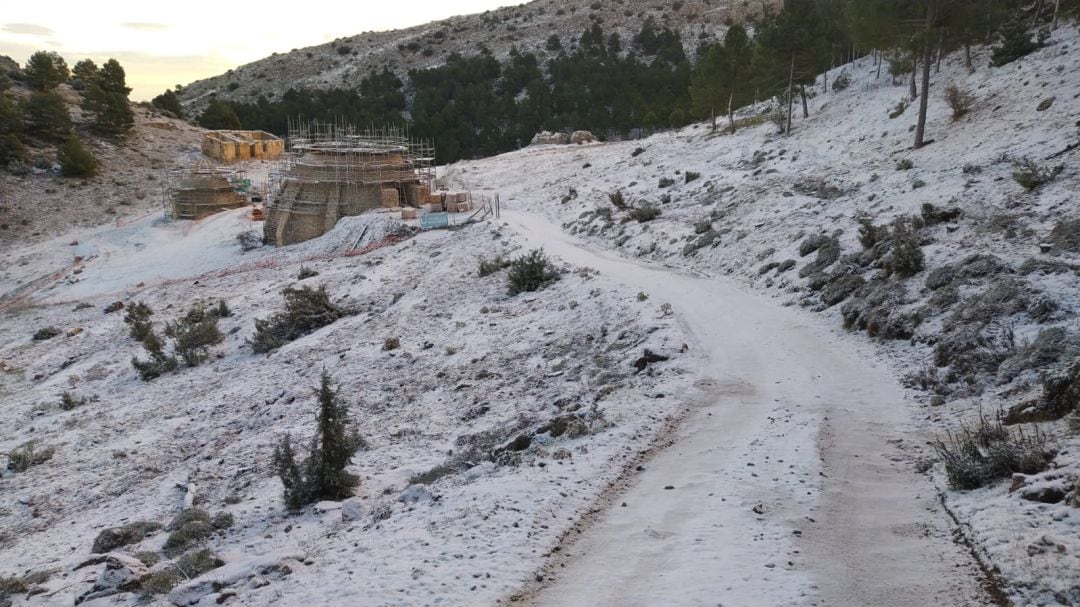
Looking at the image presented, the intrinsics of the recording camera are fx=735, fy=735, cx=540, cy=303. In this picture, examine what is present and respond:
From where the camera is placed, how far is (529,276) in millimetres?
22984

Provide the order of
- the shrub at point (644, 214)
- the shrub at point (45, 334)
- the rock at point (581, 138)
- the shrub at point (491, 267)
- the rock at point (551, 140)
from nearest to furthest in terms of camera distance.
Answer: the shrub at point (491, 267)
the shrub at point (45, 334)
the shrub at point (644, 214)
the rock at point (581, 138)
the rock at point (551, 140)

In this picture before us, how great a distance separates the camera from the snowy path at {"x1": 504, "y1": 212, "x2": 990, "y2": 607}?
6.86 meters

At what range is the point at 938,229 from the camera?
17.9 m

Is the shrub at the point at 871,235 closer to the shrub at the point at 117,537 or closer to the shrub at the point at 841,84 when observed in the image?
the shrub at the point at 117,537

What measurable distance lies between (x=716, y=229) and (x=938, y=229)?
9.23 metres

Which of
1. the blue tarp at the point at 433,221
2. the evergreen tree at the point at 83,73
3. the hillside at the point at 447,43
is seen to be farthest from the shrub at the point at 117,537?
the hillside at the point at 447,43

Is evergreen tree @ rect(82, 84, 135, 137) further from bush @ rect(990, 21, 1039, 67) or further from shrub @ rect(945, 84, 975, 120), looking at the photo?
bush @ rect(990, 21, 1039, 67)

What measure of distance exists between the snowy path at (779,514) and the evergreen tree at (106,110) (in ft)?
221

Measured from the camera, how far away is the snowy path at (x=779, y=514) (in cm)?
686

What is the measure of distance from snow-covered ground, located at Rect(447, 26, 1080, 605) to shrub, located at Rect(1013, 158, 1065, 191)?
0.24 metres

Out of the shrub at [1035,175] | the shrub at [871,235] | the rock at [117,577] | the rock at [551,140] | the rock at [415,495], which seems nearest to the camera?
the rock at [117,577]

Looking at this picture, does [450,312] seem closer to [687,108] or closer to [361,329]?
[361,329]

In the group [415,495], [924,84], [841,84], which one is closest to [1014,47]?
[924,84]

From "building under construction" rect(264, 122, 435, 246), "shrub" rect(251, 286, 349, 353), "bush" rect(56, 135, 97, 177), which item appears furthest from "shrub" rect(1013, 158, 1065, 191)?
"bush" rect(56, 135, 97, 177)
